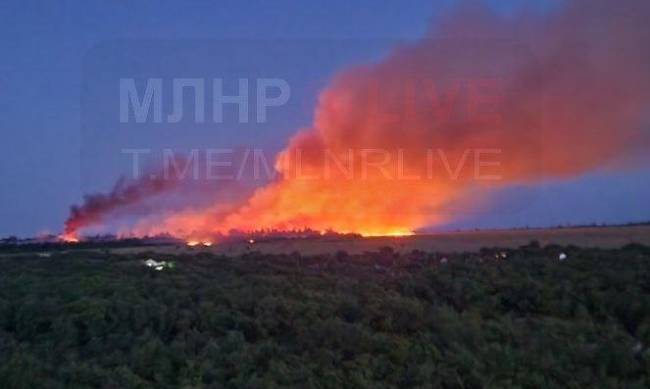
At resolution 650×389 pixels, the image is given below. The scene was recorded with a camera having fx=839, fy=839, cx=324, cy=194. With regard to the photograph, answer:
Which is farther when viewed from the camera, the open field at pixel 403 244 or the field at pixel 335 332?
the open field at pixel 403 244

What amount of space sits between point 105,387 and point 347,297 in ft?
29.0

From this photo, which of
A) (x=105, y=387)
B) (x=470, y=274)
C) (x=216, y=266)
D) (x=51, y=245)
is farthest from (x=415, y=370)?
(x=51, y=245)

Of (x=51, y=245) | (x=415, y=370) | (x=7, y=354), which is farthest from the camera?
(x=51, y=245)

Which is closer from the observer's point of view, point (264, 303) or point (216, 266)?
point (264, 303)

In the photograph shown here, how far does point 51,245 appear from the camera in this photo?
8562 centimetres

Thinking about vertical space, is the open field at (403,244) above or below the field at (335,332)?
above

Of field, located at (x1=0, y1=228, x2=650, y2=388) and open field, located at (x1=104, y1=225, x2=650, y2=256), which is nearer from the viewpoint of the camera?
field, located at (x1=0, y1=228, x2=650, y2=388)

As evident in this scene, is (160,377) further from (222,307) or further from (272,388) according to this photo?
(222,307)

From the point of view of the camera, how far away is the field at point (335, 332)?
1341cm

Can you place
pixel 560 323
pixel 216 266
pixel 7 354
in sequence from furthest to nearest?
pixel 216 266, pixel 560 323, pixel 7 354

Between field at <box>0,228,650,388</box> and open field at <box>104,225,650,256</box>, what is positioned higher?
open field at <box>104,225,650,256</box>

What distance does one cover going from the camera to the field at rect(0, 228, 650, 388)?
13414mm

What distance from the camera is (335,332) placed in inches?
634

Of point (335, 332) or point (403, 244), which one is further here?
point (403, 244)
